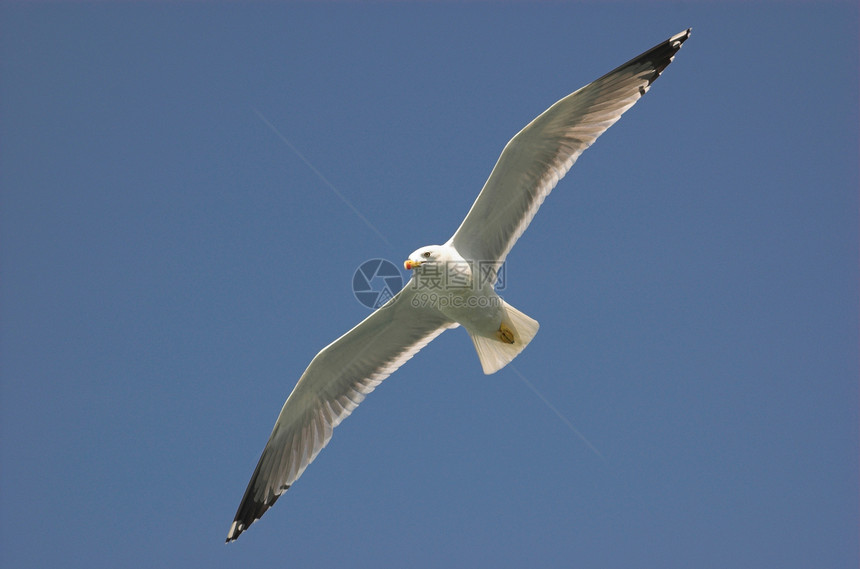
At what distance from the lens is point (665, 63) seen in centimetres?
640

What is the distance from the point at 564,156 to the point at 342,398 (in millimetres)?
2755

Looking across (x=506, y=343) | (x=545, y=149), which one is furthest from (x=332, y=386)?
(x=545, y=149)

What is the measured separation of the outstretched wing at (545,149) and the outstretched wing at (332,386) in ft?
2.80

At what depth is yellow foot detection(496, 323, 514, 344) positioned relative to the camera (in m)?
6.53

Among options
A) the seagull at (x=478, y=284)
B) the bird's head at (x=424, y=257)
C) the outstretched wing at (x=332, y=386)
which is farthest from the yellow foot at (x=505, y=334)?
the bird's head at (x=424, y=257)

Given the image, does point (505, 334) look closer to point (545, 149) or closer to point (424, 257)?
point (424, 257)

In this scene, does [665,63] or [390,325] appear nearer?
[665,63]

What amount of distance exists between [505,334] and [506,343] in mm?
94

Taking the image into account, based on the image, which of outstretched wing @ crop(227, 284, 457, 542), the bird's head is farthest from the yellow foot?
the bird's head

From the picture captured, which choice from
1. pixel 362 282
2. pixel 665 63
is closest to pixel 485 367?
pixel 362 282

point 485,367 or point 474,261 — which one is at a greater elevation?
point 474,261

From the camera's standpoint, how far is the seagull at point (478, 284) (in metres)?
6.26

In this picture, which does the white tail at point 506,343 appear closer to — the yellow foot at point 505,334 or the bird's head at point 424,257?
the yellow foot at point 505,334

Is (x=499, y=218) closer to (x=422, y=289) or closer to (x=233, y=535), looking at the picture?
(x=422, y=289)
